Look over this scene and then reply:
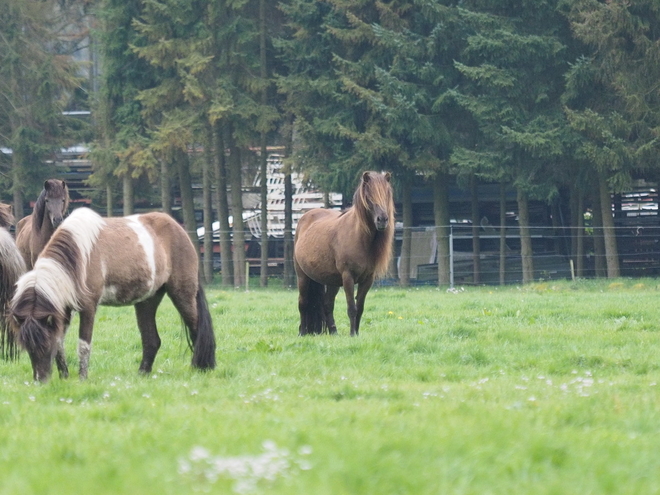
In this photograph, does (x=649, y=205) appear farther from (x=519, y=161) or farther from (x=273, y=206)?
(x=273, y=206)

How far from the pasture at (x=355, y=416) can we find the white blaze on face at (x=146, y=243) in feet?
2.93

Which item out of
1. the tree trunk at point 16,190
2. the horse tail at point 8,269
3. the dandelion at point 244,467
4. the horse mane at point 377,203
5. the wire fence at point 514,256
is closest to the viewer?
the dandelion at point 244,467

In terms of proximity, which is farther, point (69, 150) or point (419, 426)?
point (69, 150)

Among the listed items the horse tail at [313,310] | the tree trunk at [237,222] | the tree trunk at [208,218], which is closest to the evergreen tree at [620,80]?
the tree trunk at [237,222]

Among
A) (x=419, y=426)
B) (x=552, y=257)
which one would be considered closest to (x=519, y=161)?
(x=552, y=257)

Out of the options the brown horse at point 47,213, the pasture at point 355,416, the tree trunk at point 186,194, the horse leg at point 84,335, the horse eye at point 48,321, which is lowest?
the pasture at point 355,416

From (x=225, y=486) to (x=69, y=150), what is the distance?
36.5 m

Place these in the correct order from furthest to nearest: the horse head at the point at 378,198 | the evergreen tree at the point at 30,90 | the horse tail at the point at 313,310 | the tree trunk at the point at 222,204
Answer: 1. the evergreen tree at the point at 30,90
2. the tree trunk at the point at 222,204
3. the horse tail at the point at 313,310
4. the horse head at the point at 378,198

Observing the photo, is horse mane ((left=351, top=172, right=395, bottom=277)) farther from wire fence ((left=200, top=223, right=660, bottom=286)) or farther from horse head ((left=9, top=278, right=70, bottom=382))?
wire fence ((left=200, top=223, right=660, bottom=286))

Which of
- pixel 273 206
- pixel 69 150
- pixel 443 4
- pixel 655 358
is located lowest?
pixel 655 358

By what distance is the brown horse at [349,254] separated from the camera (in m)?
11.7

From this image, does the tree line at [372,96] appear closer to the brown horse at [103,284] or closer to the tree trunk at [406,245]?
the tree trunk at [406,245]

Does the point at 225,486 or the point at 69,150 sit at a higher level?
the point at 69,150

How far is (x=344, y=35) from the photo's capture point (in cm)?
2798
